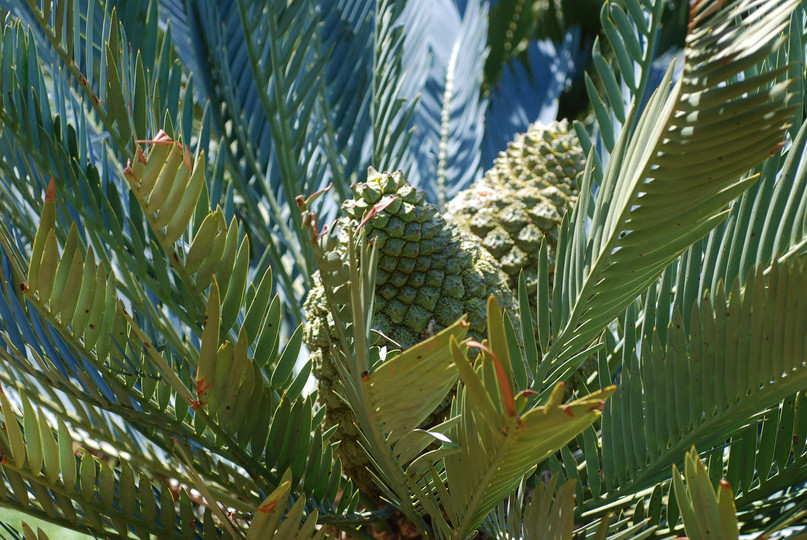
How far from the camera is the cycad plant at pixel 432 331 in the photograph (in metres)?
0.64

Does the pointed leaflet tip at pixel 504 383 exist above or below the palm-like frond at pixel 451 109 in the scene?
below

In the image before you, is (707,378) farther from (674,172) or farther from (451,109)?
(451,109)

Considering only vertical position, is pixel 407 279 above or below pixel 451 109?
below

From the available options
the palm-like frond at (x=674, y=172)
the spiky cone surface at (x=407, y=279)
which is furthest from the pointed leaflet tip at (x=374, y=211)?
the spiky cone surface at (x=407, y=279)

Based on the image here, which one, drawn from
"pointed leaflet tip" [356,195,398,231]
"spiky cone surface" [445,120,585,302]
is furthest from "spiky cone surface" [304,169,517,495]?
"pointed leaflet tip" [356,195,398,231]

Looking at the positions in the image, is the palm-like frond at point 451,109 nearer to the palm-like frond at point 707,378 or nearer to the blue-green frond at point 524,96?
the blue-green frond at point 524,96

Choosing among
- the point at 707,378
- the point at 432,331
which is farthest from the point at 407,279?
the point at 707,378

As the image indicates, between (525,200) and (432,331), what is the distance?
0.48 metres

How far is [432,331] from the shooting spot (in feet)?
3.42

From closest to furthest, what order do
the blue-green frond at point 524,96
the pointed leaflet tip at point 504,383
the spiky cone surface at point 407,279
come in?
the pointed leaflet tip at point 504,383
the spiky cone surface at point 407,279
the blue-green frond at point 524,96

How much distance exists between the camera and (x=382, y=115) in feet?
5.44

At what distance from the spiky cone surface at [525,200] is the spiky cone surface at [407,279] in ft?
0.87

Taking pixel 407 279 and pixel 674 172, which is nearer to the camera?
pixel 674 172

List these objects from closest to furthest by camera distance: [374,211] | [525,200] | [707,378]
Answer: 1. [374,211]
2. [707,378]
3. [525,200]
